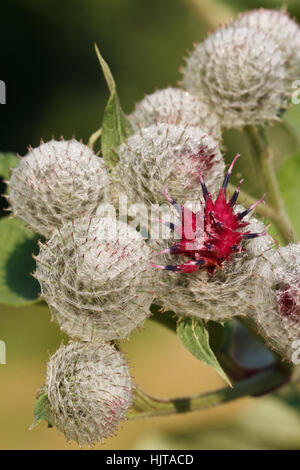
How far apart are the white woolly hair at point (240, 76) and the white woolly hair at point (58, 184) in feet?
2.12

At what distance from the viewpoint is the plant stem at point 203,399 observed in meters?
2.01

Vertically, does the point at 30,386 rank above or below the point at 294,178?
below

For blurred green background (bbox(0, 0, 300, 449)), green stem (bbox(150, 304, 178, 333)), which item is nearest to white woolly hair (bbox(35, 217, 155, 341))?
green stem (bbox(150, 304, 178, 333))

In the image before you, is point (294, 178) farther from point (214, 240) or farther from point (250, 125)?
point (214, 240)

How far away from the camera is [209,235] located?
1571mm

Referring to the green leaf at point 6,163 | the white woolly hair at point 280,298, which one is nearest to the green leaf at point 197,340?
the white woolly hair at point 280,298

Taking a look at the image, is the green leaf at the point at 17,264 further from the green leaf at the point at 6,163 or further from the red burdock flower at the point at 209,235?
the red burdock flower at the point at 209,235

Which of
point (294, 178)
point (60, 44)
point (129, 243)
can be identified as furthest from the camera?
point (60, 44)

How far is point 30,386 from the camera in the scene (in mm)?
5793

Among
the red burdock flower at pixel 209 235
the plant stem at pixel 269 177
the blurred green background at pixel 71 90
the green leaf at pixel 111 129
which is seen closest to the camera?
the red burdock flower at pixel 209 235

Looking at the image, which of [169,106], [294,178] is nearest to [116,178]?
[169,106]

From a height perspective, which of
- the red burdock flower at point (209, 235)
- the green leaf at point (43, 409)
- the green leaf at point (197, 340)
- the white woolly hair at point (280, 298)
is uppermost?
the red burdock flower at point (209, 235)

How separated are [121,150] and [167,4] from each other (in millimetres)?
4681

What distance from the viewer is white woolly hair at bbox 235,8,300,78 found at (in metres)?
2.49
